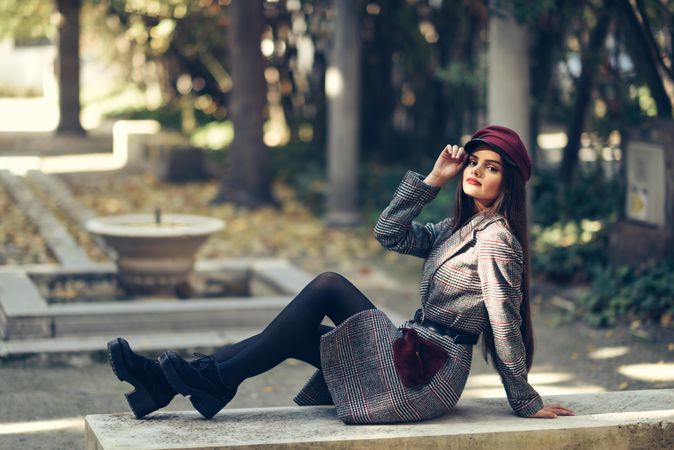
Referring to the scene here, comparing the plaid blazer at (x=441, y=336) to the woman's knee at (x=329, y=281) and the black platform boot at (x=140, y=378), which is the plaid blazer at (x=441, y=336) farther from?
the black platform boot at (x=140, y=378)

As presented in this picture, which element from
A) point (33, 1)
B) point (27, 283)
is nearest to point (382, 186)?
point (27, 283)

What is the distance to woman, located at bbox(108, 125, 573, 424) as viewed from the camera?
4.47 meters

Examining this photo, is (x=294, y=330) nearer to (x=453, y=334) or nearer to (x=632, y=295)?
(x=453, y=334)

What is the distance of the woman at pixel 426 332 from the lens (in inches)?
176

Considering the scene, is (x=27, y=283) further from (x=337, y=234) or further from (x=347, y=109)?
(x=347, y=109)

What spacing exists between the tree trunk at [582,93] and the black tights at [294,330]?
23.6 ft

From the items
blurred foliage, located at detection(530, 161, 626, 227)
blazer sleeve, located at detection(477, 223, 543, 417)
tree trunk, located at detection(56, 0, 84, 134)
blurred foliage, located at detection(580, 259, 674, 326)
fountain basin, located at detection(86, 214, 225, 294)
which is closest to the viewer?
blazer sleeve, located at detection(477, 223, 543, 417)

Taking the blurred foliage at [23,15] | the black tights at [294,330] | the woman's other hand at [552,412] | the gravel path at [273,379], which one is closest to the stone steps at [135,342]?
Result: the gravel path at [273,379]

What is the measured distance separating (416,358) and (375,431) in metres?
0.34

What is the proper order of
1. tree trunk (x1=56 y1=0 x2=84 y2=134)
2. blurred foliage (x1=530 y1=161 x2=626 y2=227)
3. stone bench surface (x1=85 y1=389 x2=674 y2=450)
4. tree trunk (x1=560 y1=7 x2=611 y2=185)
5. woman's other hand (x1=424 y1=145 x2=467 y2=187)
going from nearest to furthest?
1. stone bench surface (x1=85 y1=389 x2=674 y2=450)
2. woman's other hand (x1=424 y1=145 x2=467 y2=187)
3. blurred foliage (x1=530 y1=161 x2=626 y2=227)
4. tree trunk (x1=560 y1=7 x2=611 y2=185)
5. tree trunk (x1=56 y1=0 x2=84 y2=134)

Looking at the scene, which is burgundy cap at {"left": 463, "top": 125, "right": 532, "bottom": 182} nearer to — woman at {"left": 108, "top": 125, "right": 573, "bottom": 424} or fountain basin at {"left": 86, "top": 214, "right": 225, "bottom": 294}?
woman at {"left": 108, "top": 125, "right": 573, "bottom": 424}

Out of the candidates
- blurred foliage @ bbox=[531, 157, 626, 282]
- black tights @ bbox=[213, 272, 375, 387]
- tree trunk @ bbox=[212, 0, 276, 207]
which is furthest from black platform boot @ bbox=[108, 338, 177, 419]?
tree trunk @ bbox=[212, 0, 276, 207]

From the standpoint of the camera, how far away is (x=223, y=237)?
1217 cm

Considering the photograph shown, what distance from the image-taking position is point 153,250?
28.1 ft
